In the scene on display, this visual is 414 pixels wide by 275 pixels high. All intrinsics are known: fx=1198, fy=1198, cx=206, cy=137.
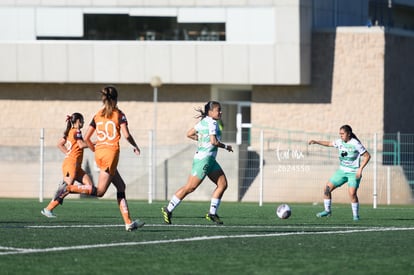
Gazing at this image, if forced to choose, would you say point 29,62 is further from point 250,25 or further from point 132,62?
point 250,25

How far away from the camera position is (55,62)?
155ft

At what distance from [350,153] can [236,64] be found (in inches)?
961

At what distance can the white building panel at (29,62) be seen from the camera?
47375 millimetres

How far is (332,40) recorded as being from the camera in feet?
152

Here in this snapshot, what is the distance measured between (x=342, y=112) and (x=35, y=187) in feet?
45.6

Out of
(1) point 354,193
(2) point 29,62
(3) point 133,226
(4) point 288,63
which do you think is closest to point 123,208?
(3) point 133,226

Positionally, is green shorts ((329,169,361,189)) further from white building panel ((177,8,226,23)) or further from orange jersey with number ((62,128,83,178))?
white building panel ((177,8,226,23))

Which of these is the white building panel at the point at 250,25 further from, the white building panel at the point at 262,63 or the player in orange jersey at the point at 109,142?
the player in orange jersey at the point at 109,142

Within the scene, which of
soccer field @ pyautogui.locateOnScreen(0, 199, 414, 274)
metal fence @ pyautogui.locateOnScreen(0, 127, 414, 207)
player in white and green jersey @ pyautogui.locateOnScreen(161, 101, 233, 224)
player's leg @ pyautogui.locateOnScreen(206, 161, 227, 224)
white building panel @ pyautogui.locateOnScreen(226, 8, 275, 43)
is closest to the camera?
soccer field @ pyautogui.locateOnScreen(0, 199, 414, 274)

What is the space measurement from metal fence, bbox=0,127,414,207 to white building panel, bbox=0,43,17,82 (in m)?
6.63

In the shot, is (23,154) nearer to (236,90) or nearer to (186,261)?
(236,90)

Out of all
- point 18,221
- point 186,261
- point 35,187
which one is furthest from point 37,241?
point 35,187

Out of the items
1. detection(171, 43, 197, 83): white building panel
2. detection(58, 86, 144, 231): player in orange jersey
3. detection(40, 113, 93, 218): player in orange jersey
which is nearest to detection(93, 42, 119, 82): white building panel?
detection(171, 43, 197, 83): white building panel

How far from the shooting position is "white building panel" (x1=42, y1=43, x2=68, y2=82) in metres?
47.2
